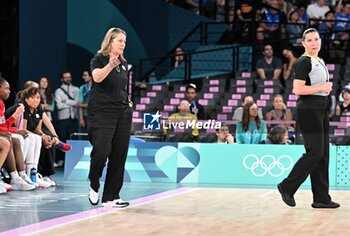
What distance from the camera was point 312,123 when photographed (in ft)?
28.2

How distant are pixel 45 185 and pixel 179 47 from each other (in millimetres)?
10469

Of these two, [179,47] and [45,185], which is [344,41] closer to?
[179,47]

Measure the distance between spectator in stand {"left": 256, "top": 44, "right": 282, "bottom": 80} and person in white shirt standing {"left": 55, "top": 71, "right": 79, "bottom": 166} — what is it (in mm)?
4048

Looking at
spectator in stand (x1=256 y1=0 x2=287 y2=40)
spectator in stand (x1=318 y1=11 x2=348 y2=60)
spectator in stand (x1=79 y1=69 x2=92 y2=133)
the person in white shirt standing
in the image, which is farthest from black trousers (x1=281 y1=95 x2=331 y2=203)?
spectator in stand (x1=256 y1=0 x2=287 y2=40)

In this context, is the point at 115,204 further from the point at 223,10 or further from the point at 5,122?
the point at 223,10

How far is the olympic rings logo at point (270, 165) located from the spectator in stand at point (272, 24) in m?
7.25

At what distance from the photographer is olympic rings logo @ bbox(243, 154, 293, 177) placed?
12.9 m

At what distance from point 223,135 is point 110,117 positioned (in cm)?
515

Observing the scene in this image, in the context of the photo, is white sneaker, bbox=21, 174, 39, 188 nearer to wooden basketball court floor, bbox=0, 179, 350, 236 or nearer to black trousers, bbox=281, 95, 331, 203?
wooden basketball court floor, bbox=0, 179, 350, 236

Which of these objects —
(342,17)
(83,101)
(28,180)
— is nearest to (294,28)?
(342,17)

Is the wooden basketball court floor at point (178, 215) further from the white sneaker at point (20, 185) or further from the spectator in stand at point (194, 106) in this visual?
the spectator in stand at point (194, 106)

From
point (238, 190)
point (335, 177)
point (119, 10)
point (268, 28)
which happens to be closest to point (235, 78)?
point (268, 28)

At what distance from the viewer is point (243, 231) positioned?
6867mm

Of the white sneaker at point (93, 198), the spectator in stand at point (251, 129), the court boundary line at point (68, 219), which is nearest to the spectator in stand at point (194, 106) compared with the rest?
the spectator in stand at point (251, 129)
